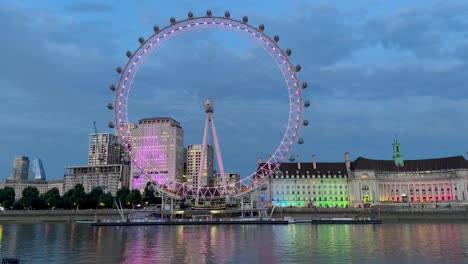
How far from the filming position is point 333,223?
87.2 m

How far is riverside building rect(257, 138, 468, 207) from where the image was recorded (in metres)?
150

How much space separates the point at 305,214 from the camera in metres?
116

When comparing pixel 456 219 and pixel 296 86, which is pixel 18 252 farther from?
pixel 456 219

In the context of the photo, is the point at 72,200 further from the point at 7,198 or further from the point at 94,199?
the point at 7,198

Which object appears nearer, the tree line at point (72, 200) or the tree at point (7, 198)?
the tree line at point (72, 200)

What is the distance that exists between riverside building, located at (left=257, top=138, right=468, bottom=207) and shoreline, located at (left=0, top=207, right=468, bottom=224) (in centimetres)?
3316

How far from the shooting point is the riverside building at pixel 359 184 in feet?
493

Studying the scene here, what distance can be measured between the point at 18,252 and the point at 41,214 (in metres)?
94.2

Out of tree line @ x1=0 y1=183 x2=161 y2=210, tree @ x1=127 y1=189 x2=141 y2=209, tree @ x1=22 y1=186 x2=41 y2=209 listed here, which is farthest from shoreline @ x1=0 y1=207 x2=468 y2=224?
tree @ x1=127 y1=189 x2=141 y2=209

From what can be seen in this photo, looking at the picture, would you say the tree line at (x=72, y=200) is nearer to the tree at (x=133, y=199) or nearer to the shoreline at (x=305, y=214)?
the tree at (x=133, y=199)

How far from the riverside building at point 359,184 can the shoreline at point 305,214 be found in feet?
109

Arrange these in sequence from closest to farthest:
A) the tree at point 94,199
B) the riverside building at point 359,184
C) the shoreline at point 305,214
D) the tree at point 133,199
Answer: the shoreline at point 305,214
the tree at point 133,199
the tree at point 94,199
the riverside building at point 359,184

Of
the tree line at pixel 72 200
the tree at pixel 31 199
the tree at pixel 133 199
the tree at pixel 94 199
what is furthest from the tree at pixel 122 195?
the tree at pixel 31 199

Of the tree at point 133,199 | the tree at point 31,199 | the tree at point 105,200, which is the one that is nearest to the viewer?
the tree at point 105,200
